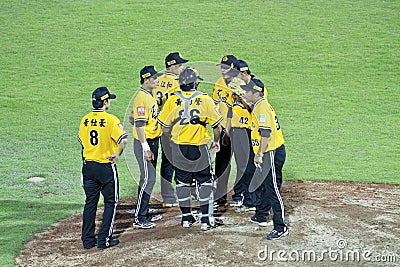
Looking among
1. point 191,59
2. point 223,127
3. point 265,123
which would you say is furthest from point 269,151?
point 191,59

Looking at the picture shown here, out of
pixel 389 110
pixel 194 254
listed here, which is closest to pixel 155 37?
pixel 389 110

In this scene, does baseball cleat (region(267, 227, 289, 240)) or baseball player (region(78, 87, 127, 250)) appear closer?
baseball cleat (region(267, 227, 289, 240))

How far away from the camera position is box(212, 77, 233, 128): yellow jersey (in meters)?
8.86

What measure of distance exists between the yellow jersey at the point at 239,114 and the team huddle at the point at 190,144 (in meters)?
0.01

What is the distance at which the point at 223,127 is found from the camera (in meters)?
8.95

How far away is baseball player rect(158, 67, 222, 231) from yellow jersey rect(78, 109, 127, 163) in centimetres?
73

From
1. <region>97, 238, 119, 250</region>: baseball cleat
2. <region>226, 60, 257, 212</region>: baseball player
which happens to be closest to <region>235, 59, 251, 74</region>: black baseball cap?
<region>226, 60, 257, 212</region>: baseball player

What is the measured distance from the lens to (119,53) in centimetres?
1833

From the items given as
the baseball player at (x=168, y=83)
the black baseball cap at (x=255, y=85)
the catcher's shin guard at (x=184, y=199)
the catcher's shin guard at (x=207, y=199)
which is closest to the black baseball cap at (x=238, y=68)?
the black baseball cap at (x=255, y=85)

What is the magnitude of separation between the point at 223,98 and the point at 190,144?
135 centimetres

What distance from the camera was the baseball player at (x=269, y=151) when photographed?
7.36m

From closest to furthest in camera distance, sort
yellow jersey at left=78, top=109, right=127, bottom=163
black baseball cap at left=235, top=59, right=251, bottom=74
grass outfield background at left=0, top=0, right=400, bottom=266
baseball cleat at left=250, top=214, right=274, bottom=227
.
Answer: yellow jersey at left=78, top=109, right=127, bottom=163
baseball cleat at left=250, top=214, right=274, bottom=227
black baseball cap at left=235, top=59, right=251, bottom=74
grass outfield background at left=0, top=0, right=400, bottom=266

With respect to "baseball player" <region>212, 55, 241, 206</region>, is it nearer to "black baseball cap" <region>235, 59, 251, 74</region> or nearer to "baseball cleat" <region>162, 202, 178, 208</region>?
"black baseball cap" <region>235, 59, 251, 74</region>

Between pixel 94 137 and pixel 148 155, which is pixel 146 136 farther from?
Answer: pixel 94 137
